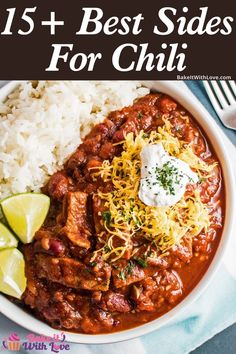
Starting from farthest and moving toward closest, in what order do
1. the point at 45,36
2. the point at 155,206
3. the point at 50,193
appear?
the point at 45,36, the point at 50,193, the point at 155,206

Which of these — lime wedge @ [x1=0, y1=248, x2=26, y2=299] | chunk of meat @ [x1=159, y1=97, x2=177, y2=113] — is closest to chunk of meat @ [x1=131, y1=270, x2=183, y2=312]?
lime wedge @ [x1=0, y1=248, x2=26, y2=299]

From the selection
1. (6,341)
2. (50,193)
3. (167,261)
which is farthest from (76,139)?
(6,341)

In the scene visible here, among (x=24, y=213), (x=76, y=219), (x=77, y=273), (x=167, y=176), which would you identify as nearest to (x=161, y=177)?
(x=167, y=176)

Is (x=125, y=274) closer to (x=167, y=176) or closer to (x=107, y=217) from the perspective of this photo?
(x=107, y=217)

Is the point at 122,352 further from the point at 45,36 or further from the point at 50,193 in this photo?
the point at 45,36

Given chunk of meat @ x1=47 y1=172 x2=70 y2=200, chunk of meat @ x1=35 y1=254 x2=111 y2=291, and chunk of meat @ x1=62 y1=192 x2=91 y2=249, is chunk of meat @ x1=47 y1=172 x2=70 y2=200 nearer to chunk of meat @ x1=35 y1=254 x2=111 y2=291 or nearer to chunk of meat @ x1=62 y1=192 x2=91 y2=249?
chunk of meat @ x1=62 y1=192 x2=91 y2=249
